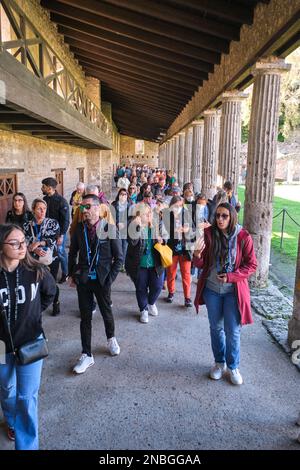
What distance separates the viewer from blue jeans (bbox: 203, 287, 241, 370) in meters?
3.69

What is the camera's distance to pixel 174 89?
14.0 meters

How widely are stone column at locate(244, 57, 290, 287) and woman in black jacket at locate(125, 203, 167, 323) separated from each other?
231cm

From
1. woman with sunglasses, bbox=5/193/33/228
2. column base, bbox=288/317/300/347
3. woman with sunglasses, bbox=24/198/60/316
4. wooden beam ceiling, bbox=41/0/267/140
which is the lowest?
column base, bbox=288/317/300/347

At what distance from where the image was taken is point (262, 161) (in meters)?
6.62

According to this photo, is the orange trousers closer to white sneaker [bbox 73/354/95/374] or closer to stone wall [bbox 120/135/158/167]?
white sneaker [bbox 73/354/95/374]

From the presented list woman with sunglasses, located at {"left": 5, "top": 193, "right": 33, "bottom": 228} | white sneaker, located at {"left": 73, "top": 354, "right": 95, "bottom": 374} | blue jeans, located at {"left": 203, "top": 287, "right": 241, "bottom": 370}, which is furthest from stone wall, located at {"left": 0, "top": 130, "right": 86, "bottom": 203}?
blue jeans, located at {"left": 203, "top": 287, "right": 241, "bottom": 370}

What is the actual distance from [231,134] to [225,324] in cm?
610

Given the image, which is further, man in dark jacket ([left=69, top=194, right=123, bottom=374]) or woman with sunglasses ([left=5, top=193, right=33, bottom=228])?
woman with sunglasses ([left=5, top=193, right=33, bottom=228])

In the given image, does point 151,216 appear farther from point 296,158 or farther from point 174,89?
point 296,158

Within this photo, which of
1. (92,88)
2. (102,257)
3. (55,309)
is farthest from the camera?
(92,88)

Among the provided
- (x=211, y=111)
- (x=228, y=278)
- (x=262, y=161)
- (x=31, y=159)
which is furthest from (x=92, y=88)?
(x=228, y=278)

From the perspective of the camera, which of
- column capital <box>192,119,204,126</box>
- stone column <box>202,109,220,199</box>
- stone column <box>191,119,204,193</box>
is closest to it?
stone column <box>202,109,220,199</box>

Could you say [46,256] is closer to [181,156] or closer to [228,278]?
[228,278]
